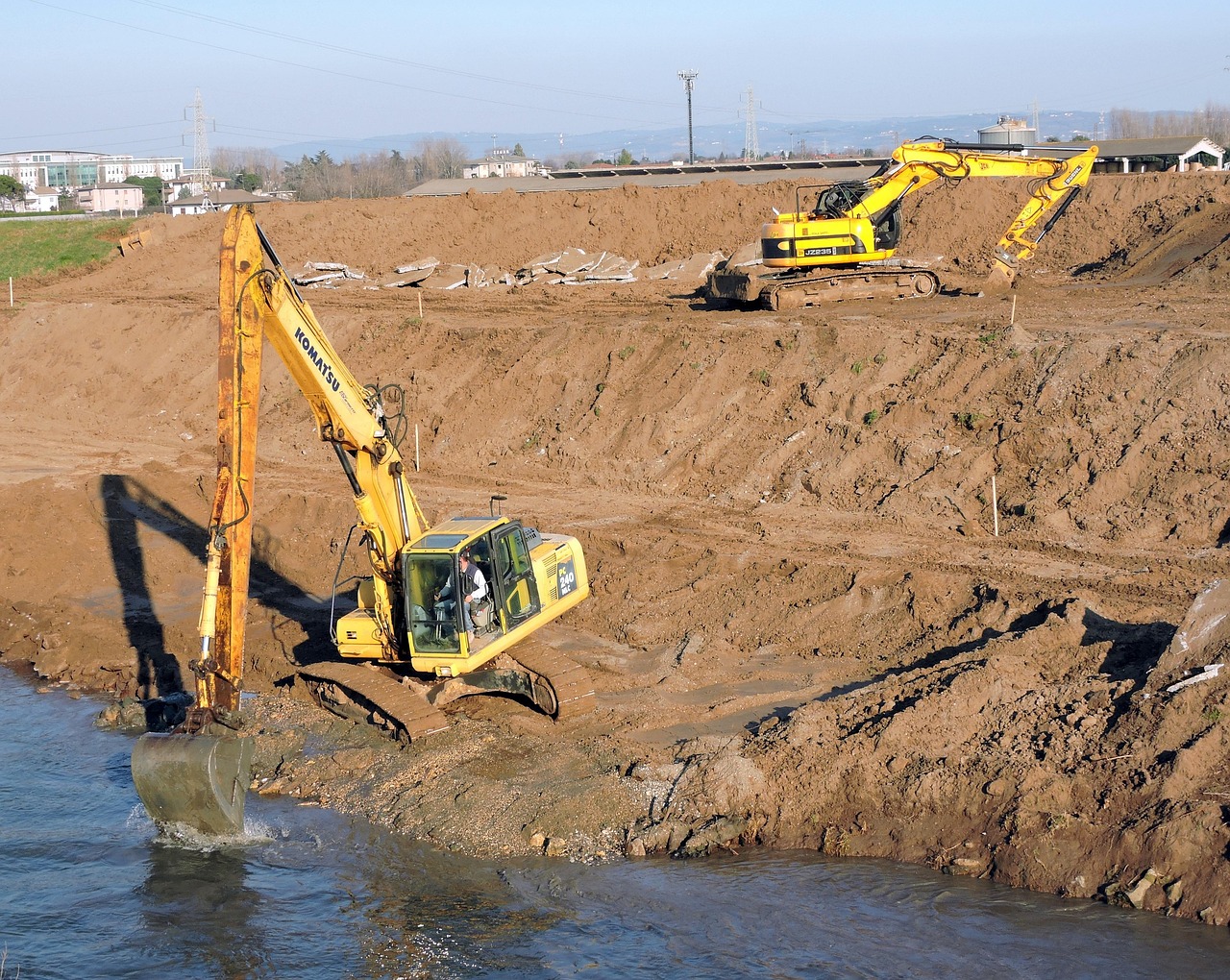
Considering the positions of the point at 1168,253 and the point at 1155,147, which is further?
the point at 1155,147

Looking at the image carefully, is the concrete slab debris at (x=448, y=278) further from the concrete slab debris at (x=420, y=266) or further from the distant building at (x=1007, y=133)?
the distant building at (x=1007, y=133)

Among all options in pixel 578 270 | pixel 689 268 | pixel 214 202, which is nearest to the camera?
pixel 689 268

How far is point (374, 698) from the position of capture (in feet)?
47.8

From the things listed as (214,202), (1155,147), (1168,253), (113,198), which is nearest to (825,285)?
(1168,253)

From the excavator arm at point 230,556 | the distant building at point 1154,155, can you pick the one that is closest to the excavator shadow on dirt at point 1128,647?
the excavator arm at point 230,556

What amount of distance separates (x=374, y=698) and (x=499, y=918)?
12.9 ft

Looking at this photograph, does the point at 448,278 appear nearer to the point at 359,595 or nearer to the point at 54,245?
the point at 54,245

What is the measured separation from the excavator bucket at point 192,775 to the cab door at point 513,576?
3.26m

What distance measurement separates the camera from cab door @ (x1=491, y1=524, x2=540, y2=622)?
47.1 feet

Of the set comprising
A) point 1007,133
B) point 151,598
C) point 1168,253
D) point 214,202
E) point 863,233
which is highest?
point 214,202

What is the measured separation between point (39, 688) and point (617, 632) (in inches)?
315

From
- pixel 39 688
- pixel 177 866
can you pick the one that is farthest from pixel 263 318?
pixel 39 688

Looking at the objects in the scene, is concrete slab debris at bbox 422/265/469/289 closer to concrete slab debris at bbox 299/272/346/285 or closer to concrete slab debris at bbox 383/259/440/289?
concrete slab debris at bbox 383/259/440/289

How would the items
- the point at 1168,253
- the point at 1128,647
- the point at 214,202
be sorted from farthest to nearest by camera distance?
the point at 214,202, the point at 1168,253, the point at 1128,647
